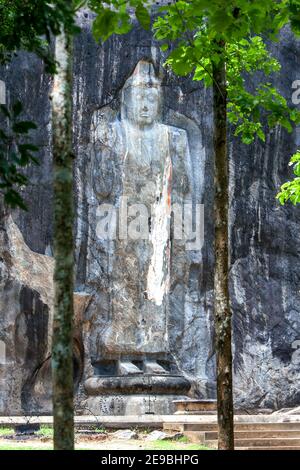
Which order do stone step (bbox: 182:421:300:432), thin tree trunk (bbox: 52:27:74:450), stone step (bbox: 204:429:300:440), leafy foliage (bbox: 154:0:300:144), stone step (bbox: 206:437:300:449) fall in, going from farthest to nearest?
stone step (bbox: 182:421:300:432) < stone step (bbox: 204:429:300:440) < stone step (bbox: 206:437:300:449) < leafy foliage (bbox: 154:0:300:144) < thin tree trunk (bbox: 52:27:74:450)

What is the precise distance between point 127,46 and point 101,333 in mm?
6167

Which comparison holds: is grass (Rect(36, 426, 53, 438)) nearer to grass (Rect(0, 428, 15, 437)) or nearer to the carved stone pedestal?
grass (Rect(0, 428, 15, 437))

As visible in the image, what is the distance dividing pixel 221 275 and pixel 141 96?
1226cm

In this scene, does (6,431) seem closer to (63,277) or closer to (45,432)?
(45,432)

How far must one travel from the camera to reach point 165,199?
18750mm

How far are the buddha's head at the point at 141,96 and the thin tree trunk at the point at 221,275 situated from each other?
11.5 m

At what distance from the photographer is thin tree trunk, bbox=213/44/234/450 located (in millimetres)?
6953

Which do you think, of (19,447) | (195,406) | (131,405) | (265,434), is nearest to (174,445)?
(265,434)

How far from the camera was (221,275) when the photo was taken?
24.0ft

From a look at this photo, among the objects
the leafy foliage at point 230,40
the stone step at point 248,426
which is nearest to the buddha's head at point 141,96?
the stone step at point 248,426

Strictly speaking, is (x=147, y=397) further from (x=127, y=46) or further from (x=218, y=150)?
(x=218, y=150)

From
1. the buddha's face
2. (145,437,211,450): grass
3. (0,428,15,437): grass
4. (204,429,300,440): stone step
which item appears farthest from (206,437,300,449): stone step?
the buddha's face

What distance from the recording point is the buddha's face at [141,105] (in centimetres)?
1903

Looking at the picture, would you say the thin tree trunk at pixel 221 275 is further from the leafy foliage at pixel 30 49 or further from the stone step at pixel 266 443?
the stone step at pixel 266 443
